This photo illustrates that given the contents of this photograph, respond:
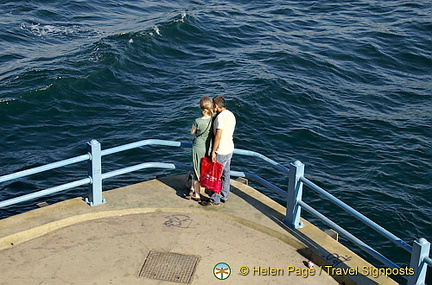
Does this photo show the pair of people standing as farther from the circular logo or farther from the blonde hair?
the circular logo

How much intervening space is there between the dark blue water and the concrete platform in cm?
437

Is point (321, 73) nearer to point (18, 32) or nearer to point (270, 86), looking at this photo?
point (270, 86)

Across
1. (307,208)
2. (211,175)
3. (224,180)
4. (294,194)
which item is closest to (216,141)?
(211,175)

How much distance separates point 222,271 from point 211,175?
1716 millimetres

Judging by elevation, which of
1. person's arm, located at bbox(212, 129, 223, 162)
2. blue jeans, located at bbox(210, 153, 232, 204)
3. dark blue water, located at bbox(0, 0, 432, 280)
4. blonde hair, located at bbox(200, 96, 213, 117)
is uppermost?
blonde hair, located at bbox(200, 96, 213, 117)

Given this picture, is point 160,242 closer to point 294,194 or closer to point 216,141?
point 216,141

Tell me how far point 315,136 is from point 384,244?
5.20 metres

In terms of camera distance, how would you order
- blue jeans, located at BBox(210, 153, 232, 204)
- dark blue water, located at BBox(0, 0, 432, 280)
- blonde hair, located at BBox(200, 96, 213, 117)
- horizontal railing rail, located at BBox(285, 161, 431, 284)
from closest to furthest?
horizontal railing rail, located at BBox(285, 161, 431, 284) → blonde hair, located at BBox(200, 96, 213, 117) → blue jeans, located at BBox(210, 153, 232, 204) → dark blue water, located at BBox(0, 0, 432, 280)

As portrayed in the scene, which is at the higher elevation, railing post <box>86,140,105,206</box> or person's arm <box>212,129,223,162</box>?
person's arm <box>212,129,223,162</box>

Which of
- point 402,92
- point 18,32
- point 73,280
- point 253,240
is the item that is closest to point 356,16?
point 402,92

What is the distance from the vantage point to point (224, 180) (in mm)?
9523

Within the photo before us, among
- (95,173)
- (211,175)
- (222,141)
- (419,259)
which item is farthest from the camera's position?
(211,175)

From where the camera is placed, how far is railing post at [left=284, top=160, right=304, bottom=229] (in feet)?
28.8

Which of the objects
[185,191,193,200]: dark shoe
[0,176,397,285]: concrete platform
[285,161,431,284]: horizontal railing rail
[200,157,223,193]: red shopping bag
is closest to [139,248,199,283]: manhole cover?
[0,176,397,285]: concrete platform
